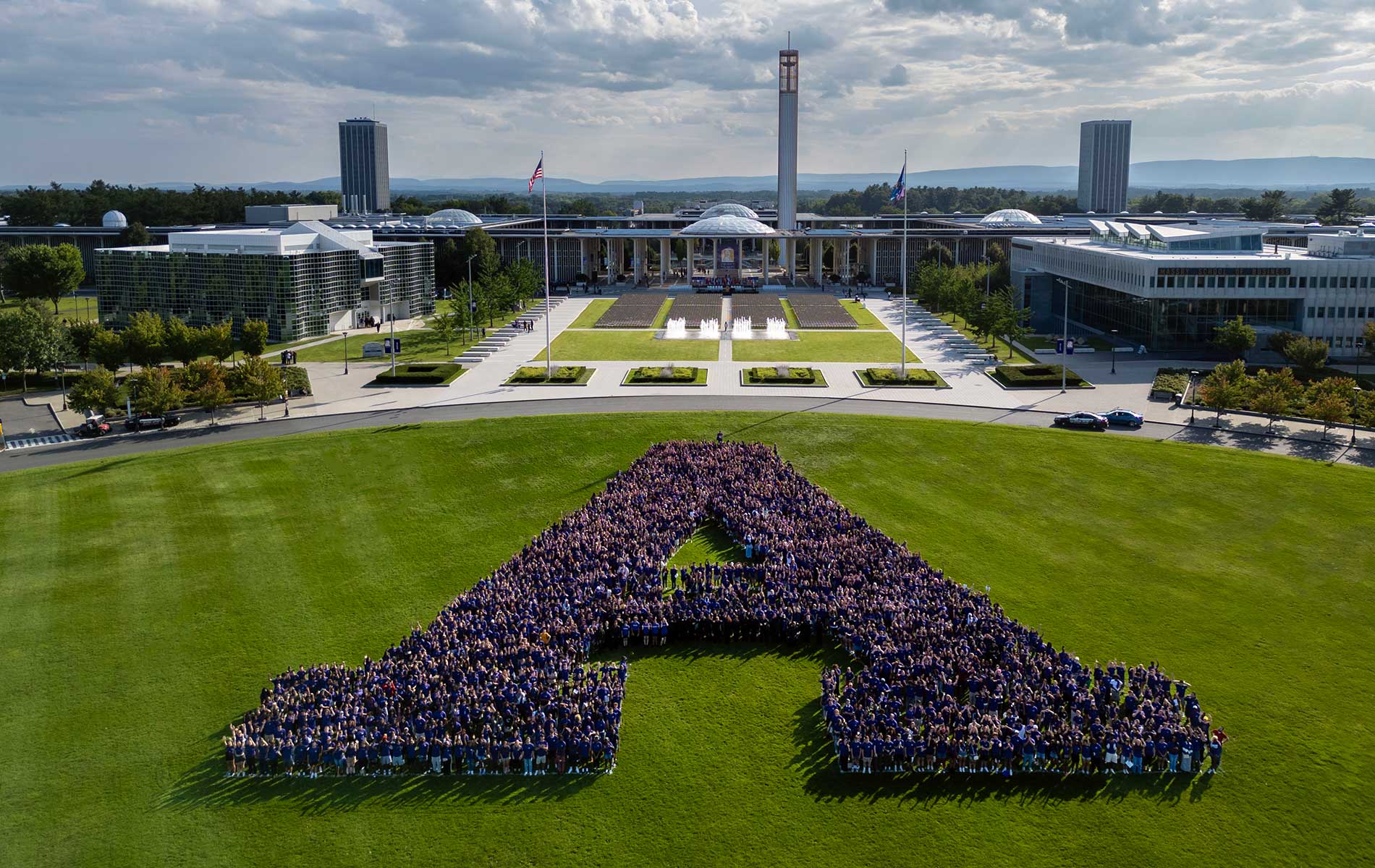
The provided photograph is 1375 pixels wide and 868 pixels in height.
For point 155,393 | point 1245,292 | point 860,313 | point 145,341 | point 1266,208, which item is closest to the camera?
point 155,393

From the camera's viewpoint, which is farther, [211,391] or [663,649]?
[211,391]

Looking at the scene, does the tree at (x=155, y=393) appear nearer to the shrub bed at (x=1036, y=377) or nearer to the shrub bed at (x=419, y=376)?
the shrub bed at (x=419, y=376)

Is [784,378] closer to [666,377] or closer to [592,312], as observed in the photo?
[666,377]

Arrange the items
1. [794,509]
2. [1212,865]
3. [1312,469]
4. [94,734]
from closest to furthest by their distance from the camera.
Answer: [1212,865]
[94,734]
[794,509]
[1312,469]

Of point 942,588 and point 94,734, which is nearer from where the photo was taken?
point 94,734

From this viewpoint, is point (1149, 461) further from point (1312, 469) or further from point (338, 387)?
point (338, 387)

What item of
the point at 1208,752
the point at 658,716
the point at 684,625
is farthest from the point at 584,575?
the point at 1208,752

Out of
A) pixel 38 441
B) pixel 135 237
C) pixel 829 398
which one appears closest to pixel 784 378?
pixel 829 398

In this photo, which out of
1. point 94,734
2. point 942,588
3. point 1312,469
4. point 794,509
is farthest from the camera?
point 1312,469
